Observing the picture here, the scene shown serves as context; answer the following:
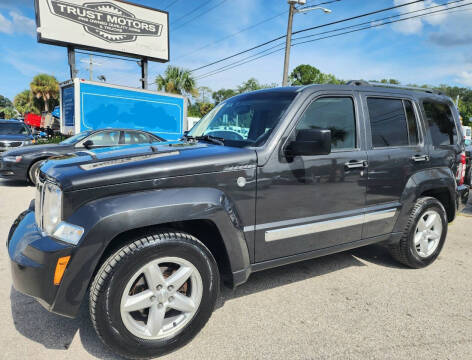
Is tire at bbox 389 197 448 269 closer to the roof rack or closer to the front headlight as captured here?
the roof rack

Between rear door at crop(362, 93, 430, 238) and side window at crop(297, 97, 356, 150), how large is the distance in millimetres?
189

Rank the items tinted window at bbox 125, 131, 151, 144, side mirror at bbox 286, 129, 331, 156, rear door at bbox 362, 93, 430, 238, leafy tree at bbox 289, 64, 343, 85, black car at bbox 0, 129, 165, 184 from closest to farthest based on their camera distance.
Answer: side mirror at bbox 286, 129, 331, 156
rear door at bbox 362, 93, 430, 238
black car at bbox 0, 129, 165, 184
tinted window at bbox 125, 131, 151, 144
leafy tree at bbox 289, 64, 343, 85

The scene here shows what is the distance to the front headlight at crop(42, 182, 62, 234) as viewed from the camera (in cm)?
201

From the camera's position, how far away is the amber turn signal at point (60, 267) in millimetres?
1921

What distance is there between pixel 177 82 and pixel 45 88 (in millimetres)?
16655

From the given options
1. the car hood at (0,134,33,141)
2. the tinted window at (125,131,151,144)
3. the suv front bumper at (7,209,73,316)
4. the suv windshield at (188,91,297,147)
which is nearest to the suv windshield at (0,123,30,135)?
the car hood at (0,134,33,141)

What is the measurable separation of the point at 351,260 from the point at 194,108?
58578 millimetres

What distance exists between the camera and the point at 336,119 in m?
3.00

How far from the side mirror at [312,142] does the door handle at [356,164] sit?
0.49 meters

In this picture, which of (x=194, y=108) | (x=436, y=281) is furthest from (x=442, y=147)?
(x=194, y=108)

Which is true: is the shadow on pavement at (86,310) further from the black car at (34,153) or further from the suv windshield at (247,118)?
the black car at (34,153)

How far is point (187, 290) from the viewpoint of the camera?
2.35 metres

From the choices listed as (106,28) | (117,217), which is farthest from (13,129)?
(117,217)

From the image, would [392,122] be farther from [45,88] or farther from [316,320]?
[45,88]
